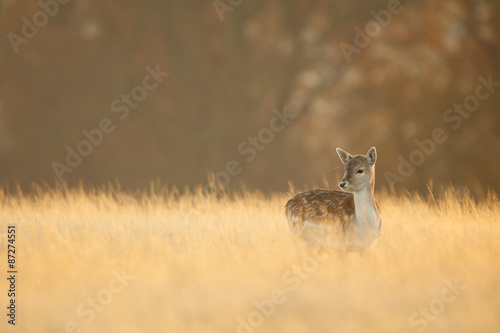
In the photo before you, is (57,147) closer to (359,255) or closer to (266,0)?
(266,0)

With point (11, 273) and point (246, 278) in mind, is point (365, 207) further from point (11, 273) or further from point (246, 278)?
point (11, 273)

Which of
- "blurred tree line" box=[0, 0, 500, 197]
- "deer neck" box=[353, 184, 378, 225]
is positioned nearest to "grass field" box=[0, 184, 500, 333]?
"deer neck" box=[353, 184, 378, 225]

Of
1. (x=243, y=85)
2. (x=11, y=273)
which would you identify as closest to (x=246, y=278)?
(x=11, y=273)

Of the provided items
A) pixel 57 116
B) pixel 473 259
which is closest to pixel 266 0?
pixel 57 116

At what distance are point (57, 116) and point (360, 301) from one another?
32.8 feet

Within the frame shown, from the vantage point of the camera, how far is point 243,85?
1393 cm

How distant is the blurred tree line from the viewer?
13.3 metres

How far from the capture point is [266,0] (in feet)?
45.9

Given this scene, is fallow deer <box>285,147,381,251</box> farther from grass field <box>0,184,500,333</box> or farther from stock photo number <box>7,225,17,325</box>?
stock photo number <box>7,225,17,325</box>

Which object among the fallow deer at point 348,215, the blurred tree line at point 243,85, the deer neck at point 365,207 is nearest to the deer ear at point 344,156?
the fallow deer at point 348,215

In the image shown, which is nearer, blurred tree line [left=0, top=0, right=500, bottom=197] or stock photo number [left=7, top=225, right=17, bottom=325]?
stock photo number [left=7, top=225, right=17, bottom=325]

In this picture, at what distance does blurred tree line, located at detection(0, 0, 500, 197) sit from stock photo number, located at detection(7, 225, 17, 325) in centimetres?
554

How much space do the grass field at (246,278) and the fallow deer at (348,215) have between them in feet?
0.62

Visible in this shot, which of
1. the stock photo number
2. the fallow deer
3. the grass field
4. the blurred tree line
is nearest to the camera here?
the grass field
